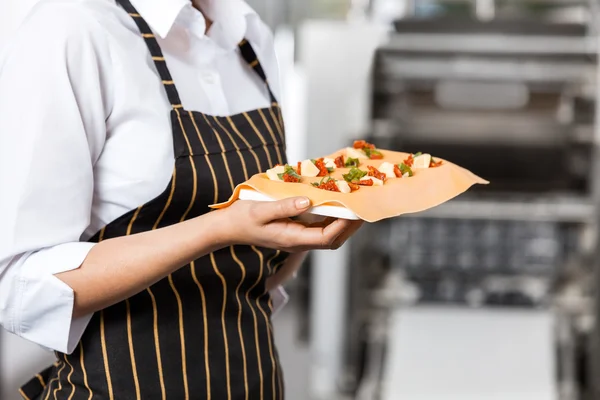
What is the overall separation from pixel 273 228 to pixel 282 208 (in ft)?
0.14

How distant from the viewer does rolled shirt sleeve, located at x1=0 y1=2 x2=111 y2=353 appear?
1.10 m

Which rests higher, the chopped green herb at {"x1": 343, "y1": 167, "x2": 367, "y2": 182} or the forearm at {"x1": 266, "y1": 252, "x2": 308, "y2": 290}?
the chopped green herb at {"x1": 343, "y1": 167, "x2": 367, "y2": 182}

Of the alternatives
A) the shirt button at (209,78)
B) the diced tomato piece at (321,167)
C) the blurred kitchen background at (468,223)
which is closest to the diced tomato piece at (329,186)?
the diced tomato piece at (321,167)

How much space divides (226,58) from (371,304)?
176 centimetres

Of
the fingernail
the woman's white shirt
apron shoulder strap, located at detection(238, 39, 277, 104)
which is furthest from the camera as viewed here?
apron shoulder strap, located at detection(238, 39, 277, 104)

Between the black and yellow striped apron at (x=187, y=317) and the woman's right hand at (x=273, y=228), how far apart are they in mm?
200

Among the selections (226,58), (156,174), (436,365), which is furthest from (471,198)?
(156,174)

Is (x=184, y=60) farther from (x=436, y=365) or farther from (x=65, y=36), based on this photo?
(x=436, y=365)

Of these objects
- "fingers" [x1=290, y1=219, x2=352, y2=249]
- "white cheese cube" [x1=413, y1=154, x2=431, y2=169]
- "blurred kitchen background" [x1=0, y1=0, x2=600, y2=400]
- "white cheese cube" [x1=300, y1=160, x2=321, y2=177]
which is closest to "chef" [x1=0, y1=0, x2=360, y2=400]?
"fingers" [x1=290, y1=219, x2=352, y2=249]

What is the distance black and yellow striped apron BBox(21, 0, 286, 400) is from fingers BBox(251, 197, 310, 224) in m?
0.24

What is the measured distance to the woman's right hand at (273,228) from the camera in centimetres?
102

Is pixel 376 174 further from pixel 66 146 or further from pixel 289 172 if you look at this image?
pixel 66 146

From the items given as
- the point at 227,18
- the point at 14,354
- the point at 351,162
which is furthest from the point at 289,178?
the point at 14,354

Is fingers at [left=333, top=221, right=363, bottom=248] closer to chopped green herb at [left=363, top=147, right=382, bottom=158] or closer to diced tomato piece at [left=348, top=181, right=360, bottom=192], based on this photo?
diced tomato piece at [left=348, top=181, right=360, bottom=192]
